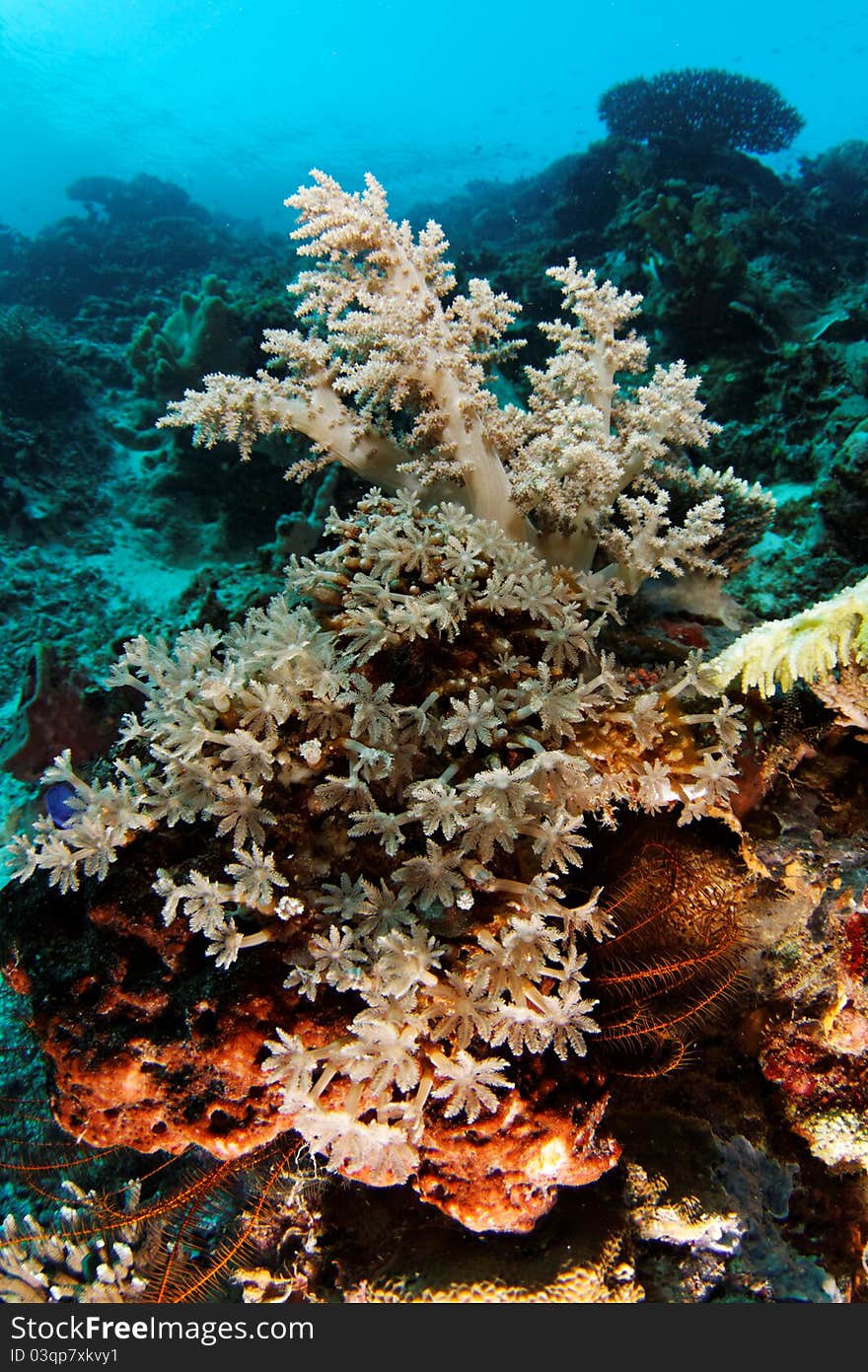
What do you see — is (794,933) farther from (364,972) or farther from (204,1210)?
(204,1210)

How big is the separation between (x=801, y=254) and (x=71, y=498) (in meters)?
9.64

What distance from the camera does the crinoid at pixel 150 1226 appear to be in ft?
8.15

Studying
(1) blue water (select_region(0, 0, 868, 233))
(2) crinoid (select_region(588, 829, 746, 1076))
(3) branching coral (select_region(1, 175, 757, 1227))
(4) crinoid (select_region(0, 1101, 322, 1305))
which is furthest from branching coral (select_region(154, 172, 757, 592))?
(1) blue water (select_region(0, 0, 868, 233))

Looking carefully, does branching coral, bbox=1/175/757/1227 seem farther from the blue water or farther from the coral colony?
the blue water

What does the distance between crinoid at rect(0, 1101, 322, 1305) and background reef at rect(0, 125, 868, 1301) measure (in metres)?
0.02

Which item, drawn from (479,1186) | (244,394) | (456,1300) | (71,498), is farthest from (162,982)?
(71,498)

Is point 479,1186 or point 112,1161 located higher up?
point 479,1186

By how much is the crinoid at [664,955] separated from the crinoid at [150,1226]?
1.46 m

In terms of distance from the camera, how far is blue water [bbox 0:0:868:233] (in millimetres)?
49750

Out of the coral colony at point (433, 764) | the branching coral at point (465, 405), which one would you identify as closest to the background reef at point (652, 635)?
the coral colony at point (433, 764)

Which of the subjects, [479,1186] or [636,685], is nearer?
[479,1186]

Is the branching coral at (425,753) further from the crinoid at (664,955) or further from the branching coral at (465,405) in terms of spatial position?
the crinoid at (664,955)

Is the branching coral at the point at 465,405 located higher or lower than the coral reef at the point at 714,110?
lower

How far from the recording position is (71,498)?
7.23 metres
